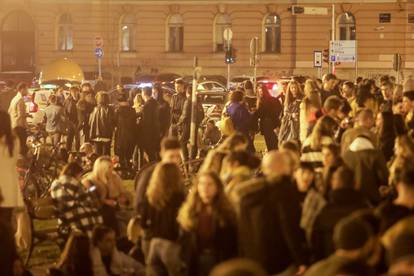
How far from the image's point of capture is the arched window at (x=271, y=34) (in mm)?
60125

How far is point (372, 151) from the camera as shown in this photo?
1233 centimetres

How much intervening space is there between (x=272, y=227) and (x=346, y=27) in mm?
51328

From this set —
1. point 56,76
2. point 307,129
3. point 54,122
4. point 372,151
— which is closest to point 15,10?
point 56,76

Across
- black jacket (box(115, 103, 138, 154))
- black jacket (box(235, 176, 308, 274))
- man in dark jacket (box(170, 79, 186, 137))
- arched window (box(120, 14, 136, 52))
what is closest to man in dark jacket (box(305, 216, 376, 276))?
black jacket (box(235, 176, 308, 274))

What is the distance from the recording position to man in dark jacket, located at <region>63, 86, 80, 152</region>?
2441 centimetres

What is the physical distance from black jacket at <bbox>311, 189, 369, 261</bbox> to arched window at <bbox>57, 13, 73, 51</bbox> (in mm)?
53391

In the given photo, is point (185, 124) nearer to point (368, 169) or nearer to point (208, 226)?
point (368, 169)

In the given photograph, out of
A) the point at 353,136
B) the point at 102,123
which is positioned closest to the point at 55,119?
the point at 102,123

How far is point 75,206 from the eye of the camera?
12.2 m

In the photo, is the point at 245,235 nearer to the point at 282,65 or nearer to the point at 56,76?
the point at 56,76

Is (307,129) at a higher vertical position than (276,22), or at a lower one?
lower

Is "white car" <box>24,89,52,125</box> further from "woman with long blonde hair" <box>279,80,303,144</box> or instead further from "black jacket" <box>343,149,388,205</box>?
"black jacket" <box>343,149,388,205</box>

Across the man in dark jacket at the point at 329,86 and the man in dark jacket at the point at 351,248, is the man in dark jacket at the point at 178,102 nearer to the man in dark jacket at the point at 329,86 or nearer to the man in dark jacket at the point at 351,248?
the man in dark jacket at the point at 329,86

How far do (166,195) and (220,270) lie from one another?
3.06 m
